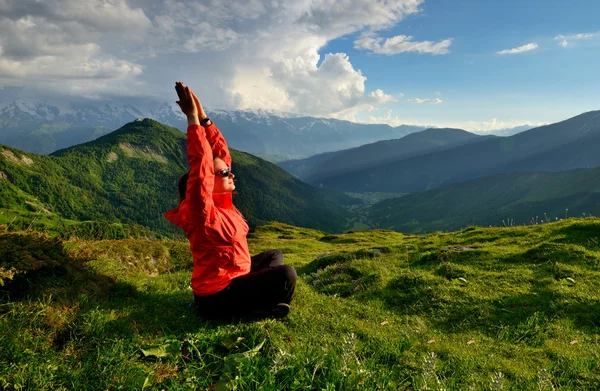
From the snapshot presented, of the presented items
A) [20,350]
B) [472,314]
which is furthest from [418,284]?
[20,350]

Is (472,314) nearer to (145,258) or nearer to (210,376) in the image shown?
(210,376)

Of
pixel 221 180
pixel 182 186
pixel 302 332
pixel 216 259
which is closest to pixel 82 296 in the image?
pixel 216 259

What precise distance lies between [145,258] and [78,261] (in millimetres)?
4694

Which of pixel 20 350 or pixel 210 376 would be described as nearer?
pixel 20 350

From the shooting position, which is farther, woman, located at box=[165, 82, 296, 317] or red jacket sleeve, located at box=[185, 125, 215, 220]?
woman, located at box=[165, 82, 296, 317]

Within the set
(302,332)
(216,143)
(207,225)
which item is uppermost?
(216,143)

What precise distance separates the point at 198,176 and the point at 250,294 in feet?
7.73

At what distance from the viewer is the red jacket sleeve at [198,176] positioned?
5.23 metres

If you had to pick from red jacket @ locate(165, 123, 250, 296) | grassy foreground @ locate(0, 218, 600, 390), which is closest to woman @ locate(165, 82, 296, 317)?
red jacket @ locate(165, 123, 250, 296)

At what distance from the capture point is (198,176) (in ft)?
17.1

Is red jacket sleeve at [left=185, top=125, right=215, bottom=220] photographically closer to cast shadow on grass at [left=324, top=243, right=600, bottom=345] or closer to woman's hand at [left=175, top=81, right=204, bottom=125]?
woman's hand at [left=175, top=81, right=204, bottom=125]

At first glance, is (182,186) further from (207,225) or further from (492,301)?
(492,301)

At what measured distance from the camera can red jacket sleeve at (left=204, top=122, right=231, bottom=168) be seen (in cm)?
743

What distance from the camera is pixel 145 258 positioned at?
11.2 metres
